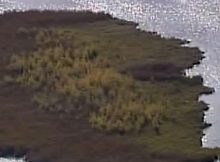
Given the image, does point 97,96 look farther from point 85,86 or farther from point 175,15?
point 175,15

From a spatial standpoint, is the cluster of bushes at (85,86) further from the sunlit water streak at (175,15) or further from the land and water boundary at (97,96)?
the sunlit water streak at (175,15)

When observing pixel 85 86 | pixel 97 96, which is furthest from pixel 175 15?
pixel 97 96

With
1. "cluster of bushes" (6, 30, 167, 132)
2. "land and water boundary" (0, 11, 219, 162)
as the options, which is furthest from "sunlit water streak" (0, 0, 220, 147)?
"cluster of bushes" (6, 30, 167, 132)

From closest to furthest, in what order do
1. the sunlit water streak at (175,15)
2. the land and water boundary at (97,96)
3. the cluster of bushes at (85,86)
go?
1. the land and water boundary at (97,96)
2. the cluster of bushes at (85,86)
3. the sunlit water streak at (175,15)

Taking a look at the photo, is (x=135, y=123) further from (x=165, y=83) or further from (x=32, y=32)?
(x=32, y=32)

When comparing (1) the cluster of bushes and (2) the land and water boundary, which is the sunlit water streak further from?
(1) the cluster of bushes

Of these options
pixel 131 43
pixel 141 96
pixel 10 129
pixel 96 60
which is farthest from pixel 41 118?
pixel 131 43

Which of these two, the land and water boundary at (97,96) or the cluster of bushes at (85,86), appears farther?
the cluster of bushes at (85,86)

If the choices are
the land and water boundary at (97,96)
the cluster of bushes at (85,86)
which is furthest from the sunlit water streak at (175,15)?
the cluster of bushes at (85,86)
